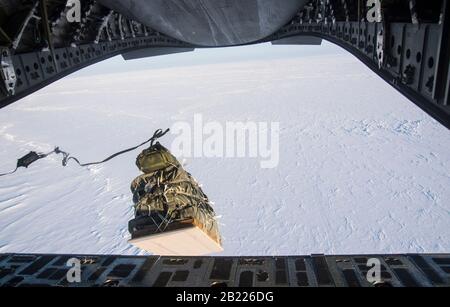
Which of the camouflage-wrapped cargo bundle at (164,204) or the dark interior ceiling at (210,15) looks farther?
the dark interior ceiling at (210,15)

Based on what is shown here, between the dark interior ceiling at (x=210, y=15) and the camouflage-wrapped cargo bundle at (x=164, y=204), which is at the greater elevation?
the dark interior ceiling at (x=210, y=15)

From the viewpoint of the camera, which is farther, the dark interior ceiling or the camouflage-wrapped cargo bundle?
the dark interior ceiling

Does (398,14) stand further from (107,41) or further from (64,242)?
(64,242)

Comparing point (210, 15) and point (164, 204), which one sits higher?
point (210, 15)

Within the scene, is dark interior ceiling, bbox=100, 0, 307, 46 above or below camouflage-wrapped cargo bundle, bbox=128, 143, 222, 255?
above
